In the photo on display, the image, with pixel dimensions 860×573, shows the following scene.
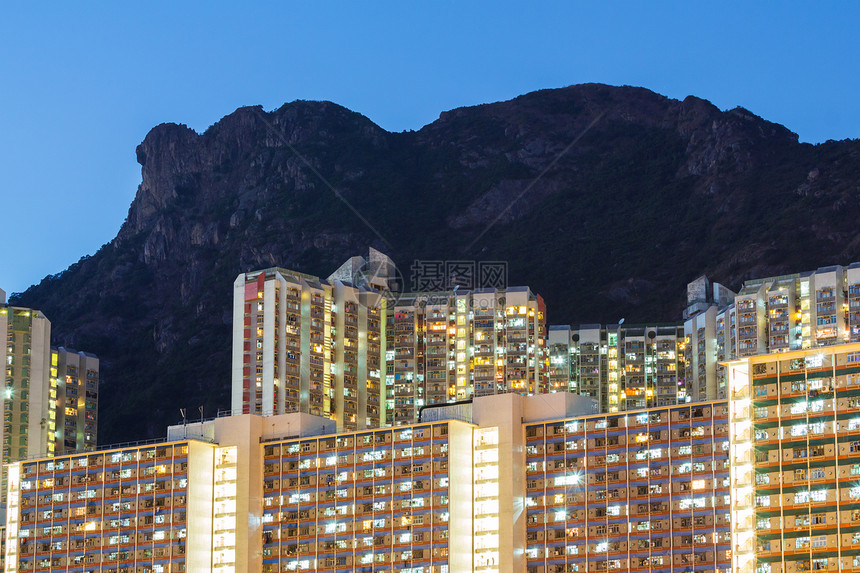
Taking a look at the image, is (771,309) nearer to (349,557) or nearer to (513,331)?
(513,331)

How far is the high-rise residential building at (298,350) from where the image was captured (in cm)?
18312

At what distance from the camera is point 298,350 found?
611 feet

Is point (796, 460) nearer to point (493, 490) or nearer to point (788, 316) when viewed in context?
point (493, 490)

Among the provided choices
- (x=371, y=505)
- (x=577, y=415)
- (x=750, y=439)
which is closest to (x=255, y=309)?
(x=371, y=505)

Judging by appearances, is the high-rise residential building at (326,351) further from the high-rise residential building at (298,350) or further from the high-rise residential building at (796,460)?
the high-rise residential building at (796,460)

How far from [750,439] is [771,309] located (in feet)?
253

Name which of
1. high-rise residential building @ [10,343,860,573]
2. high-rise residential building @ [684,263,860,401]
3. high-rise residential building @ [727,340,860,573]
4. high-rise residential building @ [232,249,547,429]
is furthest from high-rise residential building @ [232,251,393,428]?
high-rise residential building @ [727,340,860,573]

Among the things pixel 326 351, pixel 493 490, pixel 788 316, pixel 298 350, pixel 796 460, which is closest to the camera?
pixel 796 460

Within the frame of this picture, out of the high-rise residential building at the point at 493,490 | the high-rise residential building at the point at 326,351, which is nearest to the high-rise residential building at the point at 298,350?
the high-rise residential building at the point at 326,351

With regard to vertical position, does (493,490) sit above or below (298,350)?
below

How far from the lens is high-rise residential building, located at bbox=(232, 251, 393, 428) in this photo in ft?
601

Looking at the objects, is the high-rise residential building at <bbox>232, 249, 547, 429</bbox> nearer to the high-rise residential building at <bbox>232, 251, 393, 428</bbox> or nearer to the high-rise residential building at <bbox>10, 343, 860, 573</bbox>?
the high-rise residential building at <bbox>232, 251, 393, 428</bbox>

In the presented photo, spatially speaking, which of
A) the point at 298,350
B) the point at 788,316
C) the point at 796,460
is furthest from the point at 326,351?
the point at 796,460

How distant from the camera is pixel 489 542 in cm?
13050
